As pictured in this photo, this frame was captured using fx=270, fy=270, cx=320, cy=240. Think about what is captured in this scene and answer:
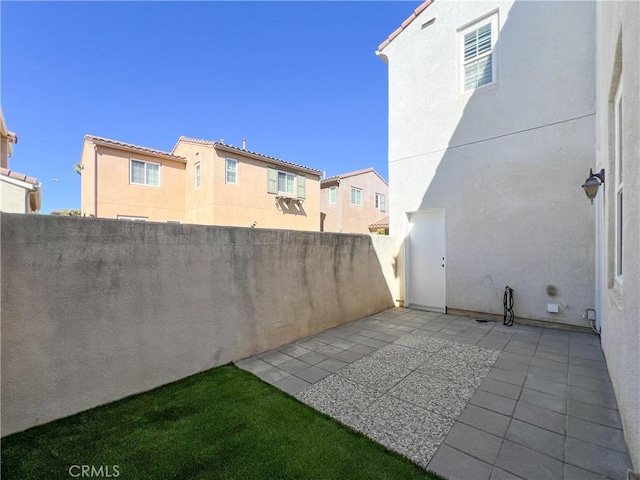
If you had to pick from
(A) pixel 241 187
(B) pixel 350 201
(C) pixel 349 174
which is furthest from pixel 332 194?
(A) pixel 241 187

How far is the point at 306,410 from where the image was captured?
2.76 m

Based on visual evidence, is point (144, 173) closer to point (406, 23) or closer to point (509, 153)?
point (406, 23)

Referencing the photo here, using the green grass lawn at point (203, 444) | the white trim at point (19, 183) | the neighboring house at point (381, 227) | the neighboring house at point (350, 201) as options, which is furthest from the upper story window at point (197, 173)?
the green grass lawn at point (203, 444)

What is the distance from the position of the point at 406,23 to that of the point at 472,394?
9006 mm

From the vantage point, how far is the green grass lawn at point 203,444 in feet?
6.52

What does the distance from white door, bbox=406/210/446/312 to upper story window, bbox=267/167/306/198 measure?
9398mm

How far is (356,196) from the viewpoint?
2075cm

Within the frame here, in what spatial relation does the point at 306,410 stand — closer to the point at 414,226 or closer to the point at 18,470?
the point at 18,470

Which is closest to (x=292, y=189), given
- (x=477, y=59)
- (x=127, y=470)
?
(x=477, y=59)

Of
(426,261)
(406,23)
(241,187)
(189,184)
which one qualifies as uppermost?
(406,23)

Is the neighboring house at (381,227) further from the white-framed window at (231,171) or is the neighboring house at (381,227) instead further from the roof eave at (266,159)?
the white-framed window at (231,171)

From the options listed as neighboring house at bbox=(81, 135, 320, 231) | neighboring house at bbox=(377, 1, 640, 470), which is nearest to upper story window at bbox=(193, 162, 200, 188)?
neighboring house at bbox=(81, 135, 320, 231)

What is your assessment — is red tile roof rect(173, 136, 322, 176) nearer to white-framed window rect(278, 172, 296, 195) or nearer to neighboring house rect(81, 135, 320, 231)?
neighboring house rect(81, 135, 320, 231)

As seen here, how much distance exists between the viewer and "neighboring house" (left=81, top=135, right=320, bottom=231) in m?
12.3
